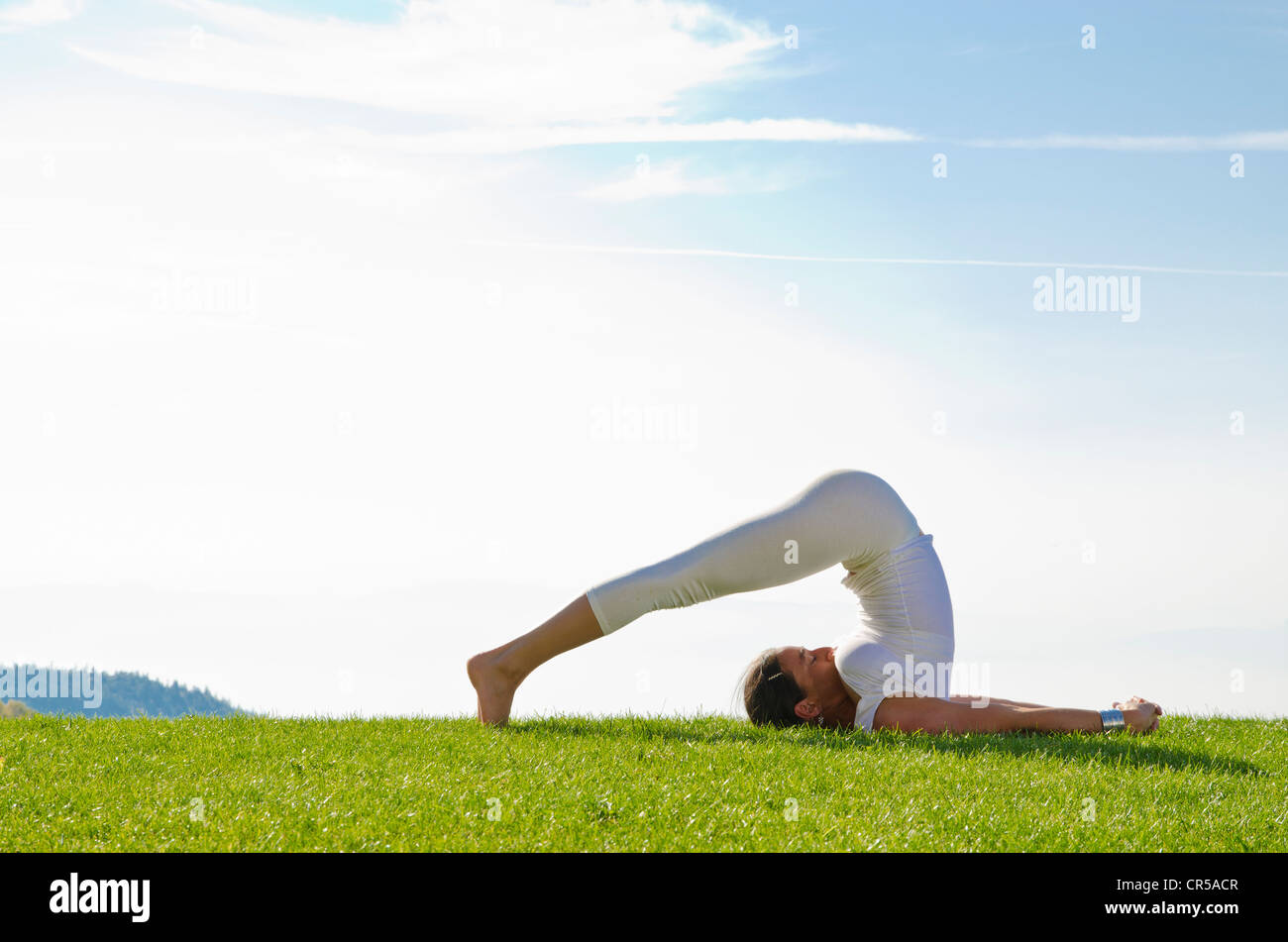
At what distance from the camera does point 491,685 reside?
565 centimetres

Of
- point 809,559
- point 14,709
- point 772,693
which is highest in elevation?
point 809,559

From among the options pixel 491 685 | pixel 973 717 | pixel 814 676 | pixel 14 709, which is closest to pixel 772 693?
pixel 814 676

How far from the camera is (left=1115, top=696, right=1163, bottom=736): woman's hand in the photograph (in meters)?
5.93

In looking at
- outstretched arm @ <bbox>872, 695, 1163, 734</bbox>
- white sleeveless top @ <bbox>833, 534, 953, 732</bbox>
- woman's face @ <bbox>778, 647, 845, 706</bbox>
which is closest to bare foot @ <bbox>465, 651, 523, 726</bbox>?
woman's face @ <bbox>778, 647, 845, 706</bbox>

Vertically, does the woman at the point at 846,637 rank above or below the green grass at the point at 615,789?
above

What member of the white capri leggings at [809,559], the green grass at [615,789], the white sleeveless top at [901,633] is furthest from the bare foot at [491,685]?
the white sleeveless top at [901,633]

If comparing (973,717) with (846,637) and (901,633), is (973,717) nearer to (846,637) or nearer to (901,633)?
(901,633)

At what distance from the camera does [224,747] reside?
494 centimetres

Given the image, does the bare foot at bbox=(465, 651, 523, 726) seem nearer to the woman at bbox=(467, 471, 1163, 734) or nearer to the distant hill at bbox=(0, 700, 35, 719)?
the woman at bbox=(467, 471, 1163, 734)

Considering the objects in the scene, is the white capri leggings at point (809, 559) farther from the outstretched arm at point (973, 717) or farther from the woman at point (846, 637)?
the outstretched arm at point (973, 717)

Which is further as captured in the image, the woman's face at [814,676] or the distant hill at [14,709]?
the distant hill at [14,709]

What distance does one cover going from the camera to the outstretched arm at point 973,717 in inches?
222

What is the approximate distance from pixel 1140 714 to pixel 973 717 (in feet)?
3.58
